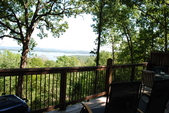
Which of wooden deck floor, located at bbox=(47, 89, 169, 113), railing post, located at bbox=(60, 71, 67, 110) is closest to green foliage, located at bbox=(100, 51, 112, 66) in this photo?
wooden deck floor, located at bbox=(47, 89, 169, 113)

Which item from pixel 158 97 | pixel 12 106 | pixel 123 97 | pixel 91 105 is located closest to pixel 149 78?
pixel 91 105

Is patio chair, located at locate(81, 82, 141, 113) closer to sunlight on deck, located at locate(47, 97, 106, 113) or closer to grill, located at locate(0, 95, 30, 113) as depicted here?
grill, located at locate(0, 95, 30, 113)

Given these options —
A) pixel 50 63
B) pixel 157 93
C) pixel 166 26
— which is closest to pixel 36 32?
pixel 50 63

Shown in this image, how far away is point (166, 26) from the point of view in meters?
9.49

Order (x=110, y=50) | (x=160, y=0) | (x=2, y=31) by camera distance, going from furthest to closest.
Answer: (x=110, y=50)
(x=2, y=31)
(x=160, y=0)

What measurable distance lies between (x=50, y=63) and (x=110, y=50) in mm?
11066

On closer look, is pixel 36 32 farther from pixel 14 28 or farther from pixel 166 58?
pixel 166 58

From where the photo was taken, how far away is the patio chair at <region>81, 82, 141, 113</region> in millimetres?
1481

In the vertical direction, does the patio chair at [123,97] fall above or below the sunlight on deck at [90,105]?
above

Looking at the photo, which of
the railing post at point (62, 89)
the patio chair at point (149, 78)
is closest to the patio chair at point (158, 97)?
the railing post at point (62, 89)

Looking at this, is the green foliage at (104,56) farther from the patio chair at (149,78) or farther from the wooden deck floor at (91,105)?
the wooden deck floor at (91,105)

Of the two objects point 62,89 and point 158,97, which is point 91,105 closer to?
point 62,89

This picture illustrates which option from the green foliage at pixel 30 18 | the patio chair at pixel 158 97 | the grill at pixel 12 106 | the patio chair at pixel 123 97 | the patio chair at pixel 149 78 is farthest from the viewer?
the green foliage at pixel 30 18

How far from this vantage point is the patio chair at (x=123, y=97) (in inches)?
58.3
